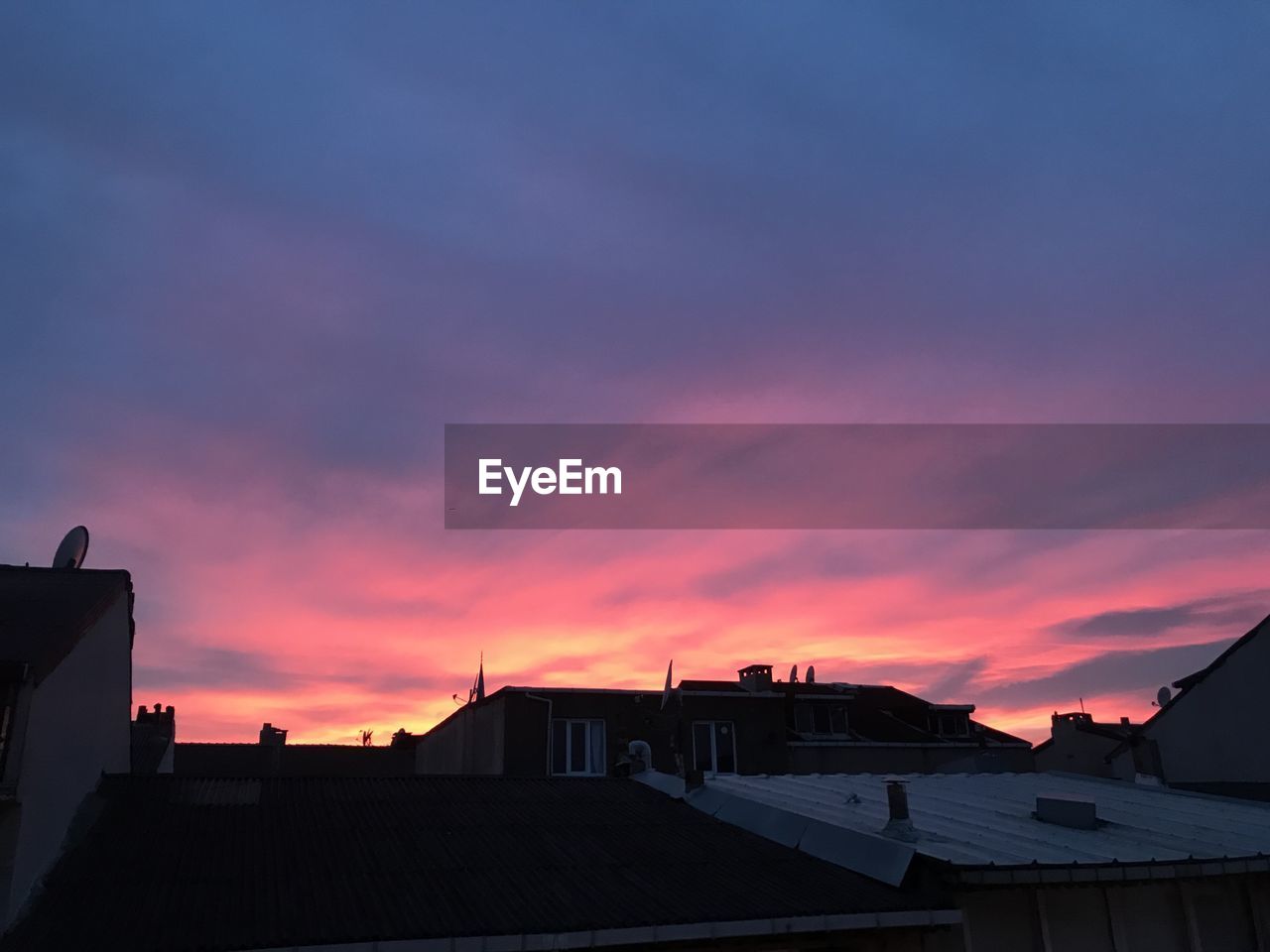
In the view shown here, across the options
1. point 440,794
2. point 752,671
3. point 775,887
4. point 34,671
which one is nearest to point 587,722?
point 752,671

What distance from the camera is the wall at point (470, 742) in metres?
31.8

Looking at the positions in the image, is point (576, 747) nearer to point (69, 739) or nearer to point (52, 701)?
point (69, 739)

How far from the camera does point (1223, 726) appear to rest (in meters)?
21.1

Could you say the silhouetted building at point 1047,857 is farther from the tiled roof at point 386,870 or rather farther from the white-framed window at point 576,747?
the white-framed window at point 576,747

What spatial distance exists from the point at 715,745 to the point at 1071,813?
21.8m

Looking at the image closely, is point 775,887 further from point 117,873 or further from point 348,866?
point 117,873

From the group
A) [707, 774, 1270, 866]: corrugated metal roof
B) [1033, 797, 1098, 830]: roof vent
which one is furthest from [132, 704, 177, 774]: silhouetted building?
[1033, 797, 1098, 830]: roof vent

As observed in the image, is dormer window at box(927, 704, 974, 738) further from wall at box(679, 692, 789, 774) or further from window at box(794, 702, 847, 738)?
wall at box(679, 692, 789, 774)

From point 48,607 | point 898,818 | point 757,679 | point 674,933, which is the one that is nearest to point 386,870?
point 674,933

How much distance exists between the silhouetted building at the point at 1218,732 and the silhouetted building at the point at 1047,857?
4255 millimetres

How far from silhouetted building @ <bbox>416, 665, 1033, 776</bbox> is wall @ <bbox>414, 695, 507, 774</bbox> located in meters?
0.04

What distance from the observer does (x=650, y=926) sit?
9406 mm

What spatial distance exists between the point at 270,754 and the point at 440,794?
41472 millimetres

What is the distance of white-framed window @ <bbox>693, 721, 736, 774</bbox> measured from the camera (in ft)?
113
